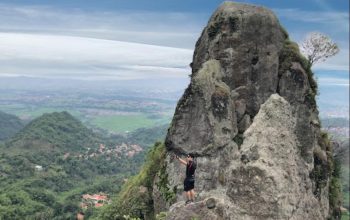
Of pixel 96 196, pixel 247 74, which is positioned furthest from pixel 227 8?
pixel 96 196

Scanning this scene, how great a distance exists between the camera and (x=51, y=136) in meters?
176

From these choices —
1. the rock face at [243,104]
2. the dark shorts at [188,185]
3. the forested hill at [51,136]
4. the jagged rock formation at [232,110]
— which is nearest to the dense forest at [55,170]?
the forested hill at [51,136]

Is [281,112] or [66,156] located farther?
[66,156]

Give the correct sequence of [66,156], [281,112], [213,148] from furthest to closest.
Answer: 1. [66,156]
2. [213,148]
3. [281,112]

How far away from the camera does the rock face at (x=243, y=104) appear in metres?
19.1

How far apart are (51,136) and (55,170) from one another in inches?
1810

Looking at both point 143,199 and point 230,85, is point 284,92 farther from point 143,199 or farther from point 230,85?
point 143,199

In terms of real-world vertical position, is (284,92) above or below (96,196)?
above

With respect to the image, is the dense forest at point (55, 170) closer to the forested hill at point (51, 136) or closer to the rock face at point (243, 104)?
the forested hill at point (51, 136)

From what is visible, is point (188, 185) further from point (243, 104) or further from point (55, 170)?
point (55, 170)

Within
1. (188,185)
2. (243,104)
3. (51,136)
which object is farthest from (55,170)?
(188,185)

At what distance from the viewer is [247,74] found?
97.7 feet

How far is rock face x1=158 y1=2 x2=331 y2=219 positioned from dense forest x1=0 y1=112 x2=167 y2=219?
175ft

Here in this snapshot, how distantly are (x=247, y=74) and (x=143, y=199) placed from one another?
10127 mm
